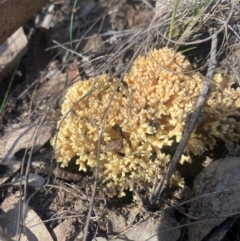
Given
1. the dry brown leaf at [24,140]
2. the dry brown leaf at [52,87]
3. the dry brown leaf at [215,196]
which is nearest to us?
the dry brown leaf at [215,196]

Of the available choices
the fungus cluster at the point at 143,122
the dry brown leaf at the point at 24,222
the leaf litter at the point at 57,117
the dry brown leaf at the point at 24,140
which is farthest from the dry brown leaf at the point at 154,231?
the dry brown leaf at the point at 24,140

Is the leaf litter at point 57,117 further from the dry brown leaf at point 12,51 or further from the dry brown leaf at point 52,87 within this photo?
the dry brown leaf at point 12,51

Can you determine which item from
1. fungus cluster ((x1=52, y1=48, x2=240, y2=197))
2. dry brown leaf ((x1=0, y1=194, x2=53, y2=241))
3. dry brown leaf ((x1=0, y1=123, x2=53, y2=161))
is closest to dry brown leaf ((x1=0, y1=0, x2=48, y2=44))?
dry brown leaf ((x1=0, y1=123, x2=53, y2=161))

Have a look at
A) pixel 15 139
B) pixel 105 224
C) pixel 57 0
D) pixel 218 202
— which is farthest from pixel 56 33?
pixel 218 202

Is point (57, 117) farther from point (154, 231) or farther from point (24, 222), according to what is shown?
point (154, 231)

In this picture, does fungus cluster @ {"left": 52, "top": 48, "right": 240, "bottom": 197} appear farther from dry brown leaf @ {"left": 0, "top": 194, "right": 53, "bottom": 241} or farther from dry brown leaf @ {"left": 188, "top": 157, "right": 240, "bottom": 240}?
dry brown leaf @ {"left": 0, "top": 194, "right": 53, "bottom": 241}
